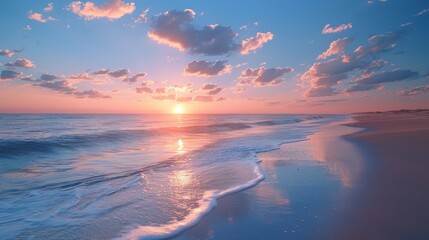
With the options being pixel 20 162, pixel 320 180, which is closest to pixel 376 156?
pixel 320 180

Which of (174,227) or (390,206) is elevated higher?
(390,206)

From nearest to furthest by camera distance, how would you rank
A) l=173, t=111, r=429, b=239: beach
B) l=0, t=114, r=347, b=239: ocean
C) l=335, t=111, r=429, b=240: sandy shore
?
1. l=335, t=111, r=429, b=240: sandy shore
2. l=173, t=111, r=429, b=239: beach
3. l=0, t=114, r=347, b=239: ocean

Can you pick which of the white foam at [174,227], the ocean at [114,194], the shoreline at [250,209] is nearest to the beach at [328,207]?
the shoreline at [250,209]

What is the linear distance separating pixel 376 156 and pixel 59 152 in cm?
1549

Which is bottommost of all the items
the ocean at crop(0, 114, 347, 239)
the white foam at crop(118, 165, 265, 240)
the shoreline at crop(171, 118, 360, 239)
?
the ocean at crop(0, 114, 347, 239)

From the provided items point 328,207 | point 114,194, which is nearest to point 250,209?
point 328,207

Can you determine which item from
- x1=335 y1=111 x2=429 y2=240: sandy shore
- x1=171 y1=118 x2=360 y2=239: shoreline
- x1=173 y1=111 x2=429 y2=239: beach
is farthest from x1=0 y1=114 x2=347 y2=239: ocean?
x1=335 y1=111 x2=429 y2=240: sandy shore

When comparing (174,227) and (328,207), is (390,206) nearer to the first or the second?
(328,207)

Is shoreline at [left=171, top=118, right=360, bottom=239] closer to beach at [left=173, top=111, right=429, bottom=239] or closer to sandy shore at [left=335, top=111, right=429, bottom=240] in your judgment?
beach at [left=173, top=111, right=429, bottom=239]

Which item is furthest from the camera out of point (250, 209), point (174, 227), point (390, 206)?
point (250, 209)

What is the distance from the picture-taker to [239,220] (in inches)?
165

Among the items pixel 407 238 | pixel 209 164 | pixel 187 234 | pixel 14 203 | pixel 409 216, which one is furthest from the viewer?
pixel 209 164

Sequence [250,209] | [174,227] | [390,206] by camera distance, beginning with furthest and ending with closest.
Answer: [250,209], [390,206], [174,227]

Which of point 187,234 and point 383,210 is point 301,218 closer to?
point 383,210
